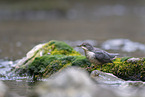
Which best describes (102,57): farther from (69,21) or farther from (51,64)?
(69,21)

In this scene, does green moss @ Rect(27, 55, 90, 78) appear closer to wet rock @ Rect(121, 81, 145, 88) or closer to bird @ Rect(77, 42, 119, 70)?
bird @ Rect(77, 42, 119, 70)

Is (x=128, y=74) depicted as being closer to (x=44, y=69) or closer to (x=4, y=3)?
(x=44, y=69)

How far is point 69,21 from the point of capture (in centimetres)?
2433

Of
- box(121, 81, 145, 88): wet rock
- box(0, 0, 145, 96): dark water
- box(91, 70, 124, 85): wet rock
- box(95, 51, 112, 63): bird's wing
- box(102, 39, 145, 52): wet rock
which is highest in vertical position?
box(0, 0, 145, 96): dark water

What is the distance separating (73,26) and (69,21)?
2778 mm

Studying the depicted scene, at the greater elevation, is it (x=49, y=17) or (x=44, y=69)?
(x=49, y=17)

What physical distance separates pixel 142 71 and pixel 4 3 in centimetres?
2219

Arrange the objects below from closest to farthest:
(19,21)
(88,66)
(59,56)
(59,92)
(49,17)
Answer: (59,92) → (88,66) → (59,56) → (19,21) → (49,17)

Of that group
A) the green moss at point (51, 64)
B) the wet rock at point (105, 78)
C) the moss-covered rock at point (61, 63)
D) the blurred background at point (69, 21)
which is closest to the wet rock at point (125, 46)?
the blurred background at point (69, 21)

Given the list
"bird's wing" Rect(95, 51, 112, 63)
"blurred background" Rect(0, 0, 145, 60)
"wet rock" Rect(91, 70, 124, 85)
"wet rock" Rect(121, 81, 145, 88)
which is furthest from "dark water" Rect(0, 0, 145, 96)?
"wet rock" Rect(121, 81, 145, 88)

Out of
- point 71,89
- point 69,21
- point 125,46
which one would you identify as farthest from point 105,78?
point 69,21

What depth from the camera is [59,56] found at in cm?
755

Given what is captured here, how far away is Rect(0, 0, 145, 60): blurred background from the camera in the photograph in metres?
16.1

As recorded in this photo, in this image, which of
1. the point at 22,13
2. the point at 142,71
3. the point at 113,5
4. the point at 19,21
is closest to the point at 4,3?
the point at 22,13
